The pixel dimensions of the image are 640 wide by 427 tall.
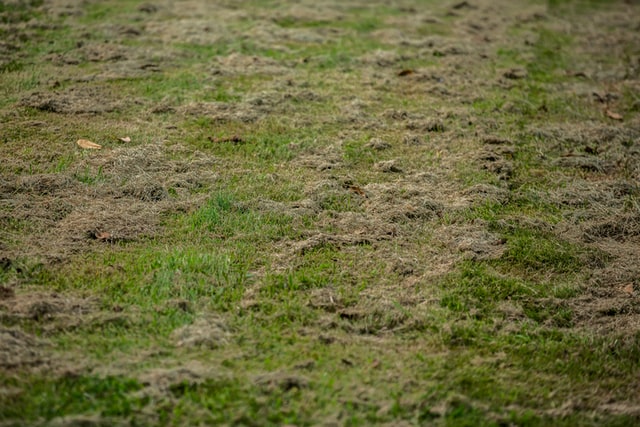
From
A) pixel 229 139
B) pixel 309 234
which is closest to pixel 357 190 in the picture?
pixel 309 234

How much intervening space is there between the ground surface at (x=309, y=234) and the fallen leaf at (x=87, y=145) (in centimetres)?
6

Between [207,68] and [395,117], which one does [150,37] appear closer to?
[207,68]

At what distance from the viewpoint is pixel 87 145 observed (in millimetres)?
4328

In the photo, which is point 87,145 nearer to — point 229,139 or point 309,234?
point 229,139

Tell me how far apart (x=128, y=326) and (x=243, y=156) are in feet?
6.00

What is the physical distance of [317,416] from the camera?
241cm

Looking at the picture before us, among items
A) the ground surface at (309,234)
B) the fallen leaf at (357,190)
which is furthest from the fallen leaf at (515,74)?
the fallen leaf at (357,190)

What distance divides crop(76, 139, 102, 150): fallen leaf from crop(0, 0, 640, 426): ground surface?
6cm

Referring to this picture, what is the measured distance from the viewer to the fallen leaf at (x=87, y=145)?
170 inches

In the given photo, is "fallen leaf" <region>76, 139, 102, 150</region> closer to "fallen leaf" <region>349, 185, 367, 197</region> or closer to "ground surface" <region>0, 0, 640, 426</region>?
"ground surface" <region>0, 0, 640, 426</region>

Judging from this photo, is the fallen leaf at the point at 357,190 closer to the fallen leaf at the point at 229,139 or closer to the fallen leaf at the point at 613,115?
the fallen leaf at the point at 229,139

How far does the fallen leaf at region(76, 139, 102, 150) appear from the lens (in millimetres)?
4309

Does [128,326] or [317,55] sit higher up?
[317,55]

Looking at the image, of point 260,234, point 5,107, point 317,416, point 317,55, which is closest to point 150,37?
point 317,55
